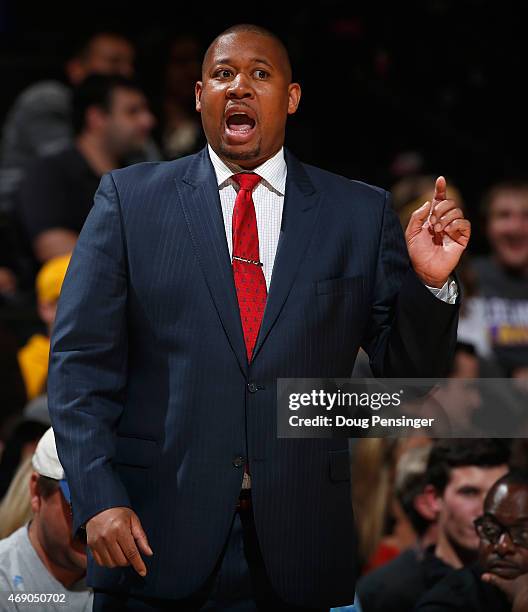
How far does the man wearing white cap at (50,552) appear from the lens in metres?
2.56

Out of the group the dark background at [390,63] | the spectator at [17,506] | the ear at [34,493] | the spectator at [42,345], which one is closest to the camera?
the ear at [34,493]

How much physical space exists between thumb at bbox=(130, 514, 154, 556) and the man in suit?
0.5 inches

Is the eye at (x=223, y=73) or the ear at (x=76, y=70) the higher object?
the ear at (x=76, y=70)

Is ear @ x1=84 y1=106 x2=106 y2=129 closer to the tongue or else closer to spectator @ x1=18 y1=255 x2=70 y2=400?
spectator @ x1=18 y1=255 x2=70 y2=400

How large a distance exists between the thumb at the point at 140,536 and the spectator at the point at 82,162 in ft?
8.67

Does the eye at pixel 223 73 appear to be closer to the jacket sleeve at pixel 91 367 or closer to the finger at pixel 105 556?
the jacket sleeve at pixel 91 367

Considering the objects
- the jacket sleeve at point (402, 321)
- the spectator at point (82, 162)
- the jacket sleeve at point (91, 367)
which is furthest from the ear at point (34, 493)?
the spectator at point (82, 162)

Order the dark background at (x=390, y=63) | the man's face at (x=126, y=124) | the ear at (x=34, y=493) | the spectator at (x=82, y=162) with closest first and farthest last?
the ear at (x=34, y=493) → the spectator at (x=82, y=162) → the man's face at (x=126, y=124) → the dark background at (x=390, y=63)

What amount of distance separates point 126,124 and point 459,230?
284 centimetres

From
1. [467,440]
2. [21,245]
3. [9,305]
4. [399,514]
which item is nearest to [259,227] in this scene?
[467,440]

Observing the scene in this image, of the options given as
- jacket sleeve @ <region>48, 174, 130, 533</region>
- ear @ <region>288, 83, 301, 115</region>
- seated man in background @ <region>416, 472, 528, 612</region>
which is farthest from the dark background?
jacket sleeve @ <region>48, 174, 130, 533</region>

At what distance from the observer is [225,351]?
205 centimetres

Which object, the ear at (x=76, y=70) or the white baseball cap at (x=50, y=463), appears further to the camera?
the ear at (x=76, y=70)

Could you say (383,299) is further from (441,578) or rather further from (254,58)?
(441,578)
